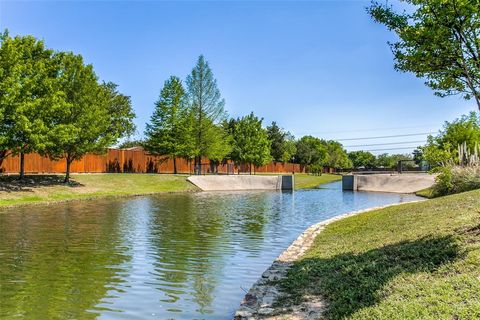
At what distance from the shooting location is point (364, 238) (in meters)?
9.29

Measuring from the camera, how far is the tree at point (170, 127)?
43781mm

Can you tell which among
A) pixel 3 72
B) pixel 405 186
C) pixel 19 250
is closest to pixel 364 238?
pixel 19 250

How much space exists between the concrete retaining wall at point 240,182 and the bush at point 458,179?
2147 centimetres

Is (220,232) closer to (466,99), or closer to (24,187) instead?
(466,99)

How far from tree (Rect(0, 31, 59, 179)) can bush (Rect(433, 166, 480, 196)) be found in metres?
23.0

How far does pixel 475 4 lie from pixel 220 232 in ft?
32.0

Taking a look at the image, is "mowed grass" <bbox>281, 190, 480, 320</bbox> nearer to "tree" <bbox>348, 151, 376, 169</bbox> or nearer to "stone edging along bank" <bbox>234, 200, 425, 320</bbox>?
"stone edging along bank" <bbox>234, 200, 425, 320</bbox>

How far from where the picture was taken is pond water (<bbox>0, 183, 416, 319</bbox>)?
6281 millimetres

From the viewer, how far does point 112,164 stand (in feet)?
142

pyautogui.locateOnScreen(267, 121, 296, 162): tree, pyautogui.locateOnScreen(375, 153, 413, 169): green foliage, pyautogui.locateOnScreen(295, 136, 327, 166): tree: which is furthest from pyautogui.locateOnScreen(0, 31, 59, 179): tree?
pyautogui.locateOnScreen(375, 153, 413, 169): green foliage

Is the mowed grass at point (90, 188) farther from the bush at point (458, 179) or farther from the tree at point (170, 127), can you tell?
the bush at point (458, 179)

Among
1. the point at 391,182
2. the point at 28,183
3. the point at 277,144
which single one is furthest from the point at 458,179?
the point at 277,144

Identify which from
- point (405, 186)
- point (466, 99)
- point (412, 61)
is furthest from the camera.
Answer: point (405, 186)

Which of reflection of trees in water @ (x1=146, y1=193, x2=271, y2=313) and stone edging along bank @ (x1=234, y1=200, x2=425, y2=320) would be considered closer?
stone edging along bank @ (x1=234, y1=200, x2=425, y2=320)
